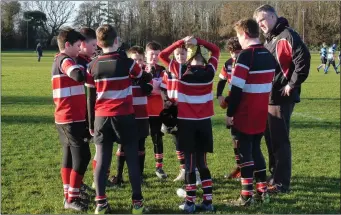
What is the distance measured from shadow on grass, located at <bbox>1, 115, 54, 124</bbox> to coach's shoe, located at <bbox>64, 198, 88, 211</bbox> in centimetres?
637

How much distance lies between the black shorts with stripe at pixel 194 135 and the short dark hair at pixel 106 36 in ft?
3.74

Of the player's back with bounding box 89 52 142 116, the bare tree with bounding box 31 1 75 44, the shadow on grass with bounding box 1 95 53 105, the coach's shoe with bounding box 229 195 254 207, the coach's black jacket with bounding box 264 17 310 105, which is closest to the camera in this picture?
the player's back with bounding box 89 52 142 116

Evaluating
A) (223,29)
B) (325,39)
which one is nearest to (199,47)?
(223,29)

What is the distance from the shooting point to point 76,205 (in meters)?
4.91

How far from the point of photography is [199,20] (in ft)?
108

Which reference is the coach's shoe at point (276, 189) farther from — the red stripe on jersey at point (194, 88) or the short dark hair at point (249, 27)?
the short dark hair at point (249, 27)

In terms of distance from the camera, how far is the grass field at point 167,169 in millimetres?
5109

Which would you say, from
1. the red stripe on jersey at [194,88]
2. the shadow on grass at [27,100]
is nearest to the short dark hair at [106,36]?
the red stripe on jersey at [194,88]

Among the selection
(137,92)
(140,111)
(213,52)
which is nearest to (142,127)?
(140,111)

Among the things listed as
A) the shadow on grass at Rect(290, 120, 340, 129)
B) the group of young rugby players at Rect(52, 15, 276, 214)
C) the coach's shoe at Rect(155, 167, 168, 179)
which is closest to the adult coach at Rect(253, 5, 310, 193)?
the group of young rugby players at Rect(52, 15, 276, 214)

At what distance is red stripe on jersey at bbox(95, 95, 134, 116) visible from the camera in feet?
15.1

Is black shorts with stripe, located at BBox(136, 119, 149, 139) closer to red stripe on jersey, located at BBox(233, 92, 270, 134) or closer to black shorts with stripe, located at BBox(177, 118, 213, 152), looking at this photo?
black shorts with stripe, located at BBox(177, 118, 213, 152)

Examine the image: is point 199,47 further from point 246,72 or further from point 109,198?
point 109,198

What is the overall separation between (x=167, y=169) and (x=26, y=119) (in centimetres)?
575
